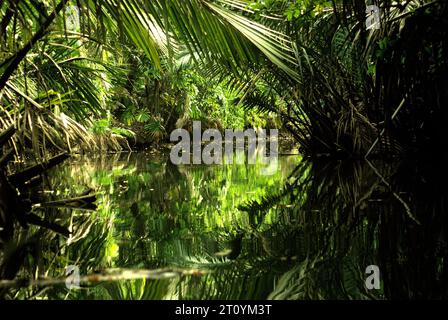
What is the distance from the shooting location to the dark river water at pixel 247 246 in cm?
138

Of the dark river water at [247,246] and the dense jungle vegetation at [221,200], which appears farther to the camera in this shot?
the dense jungle vegetation at [221,200]

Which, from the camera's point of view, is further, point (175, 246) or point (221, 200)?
point (221, 200)

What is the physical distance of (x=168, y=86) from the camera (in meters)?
13.6

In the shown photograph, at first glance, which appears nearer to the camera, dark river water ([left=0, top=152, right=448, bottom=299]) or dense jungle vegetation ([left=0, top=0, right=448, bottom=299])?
dark river water ([left=0, top=152, right=448, bottom=299])

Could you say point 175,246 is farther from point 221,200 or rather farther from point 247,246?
point 221,200

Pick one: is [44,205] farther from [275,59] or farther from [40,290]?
[40,290]

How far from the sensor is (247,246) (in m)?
1.93

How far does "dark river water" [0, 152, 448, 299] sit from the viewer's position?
1.38 m

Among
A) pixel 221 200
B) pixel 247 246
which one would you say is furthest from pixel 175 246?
pixel 221 200

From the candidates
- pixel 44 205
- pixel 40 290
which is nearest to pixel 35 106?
pixel 44 205
